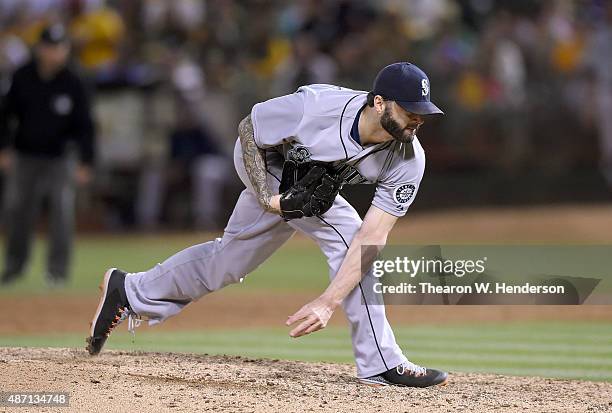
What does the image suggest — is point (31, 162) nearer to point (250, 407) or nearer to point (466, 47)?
point (250, 407)

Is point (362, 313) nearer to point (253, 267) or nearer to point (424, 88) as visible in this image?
point (253, 267)

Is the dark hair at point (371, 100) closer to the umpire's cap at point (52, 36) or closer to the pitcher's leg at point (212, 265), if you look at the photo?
the pitcher's leg at point (212, 265)

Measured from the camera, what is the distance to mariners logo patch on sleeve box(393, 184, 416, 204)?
629 cm

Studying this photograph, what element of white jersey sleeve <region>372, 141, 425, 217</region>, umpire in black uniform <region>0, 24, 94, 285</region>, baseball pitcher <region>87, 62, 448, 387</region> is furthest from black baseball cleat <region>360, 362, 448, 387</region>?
umpire in black uniform <region>0, 24, 94, 285</region>

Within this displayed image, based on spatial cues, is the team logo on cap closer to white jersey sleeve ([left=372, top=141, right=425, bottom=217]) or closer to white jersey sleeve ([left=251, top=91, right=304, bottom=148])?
white jersey sleeve ([left=372, top=141, right=425, bottom=217])

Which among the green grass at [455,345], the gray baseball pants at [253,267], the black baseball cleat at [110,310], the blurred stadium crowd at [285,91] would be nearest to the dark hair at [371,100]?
the gray baseball pants at [253,267]

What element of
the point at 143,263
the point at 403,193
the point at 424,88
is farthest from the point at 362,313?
the point at 143,263

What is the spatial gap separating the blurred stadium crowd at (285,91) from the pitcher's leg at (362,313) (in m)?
10.7

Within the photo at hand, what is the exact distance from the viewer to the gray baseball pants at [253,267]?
631 cm

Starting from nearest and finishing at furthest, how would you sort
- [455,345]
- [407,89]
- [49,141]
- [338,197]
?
[407,89]
[338,197]
[455,345]
[49,141]

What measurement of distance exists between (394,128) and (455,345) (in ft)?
11.0

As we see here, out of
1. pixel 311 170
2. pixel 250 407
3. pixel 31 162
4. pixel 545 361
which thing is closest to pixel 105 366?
pixel 250 407

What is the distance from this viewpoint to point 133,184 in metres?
18.1

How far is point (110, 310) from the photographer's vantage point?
6.96m
